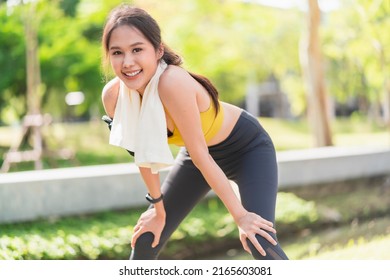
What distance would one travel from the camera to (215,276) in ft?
9.39

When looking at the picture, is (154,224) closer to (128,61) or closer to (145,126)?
(145,126)

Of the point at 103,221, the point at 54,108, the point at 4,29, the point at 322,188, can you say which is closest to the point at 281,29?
the point at 54,108

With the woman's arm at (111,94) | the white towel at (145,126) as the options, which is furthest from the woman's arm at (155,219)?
the woman's arm at (111,94)

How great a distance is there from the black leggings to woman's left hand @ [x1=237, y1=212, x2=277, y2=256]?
0.02m

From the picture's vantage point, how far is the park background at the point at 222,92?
429cm

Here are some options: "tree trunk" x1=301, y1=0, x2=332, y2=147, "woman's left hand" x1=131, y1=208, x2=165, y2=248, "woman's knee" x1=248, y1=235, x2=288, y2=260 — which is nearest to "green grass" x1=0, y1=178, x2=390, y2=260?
"woman's left hand" x1=131, y1=208, x2=165, y2=248

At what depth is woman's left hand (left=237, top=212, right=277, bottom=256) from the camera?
2.10 metres

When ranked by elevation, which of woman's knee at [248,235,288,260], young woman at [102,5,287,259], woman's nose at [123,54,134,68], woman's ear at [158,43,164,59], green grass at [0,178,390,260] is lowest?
green grass at [0,178,390,260]

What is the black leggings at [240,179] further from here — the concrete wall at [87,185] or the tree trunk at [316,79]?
the tree trunk at [316,79]

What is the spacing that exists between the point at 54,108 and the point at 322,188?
23.5 ft

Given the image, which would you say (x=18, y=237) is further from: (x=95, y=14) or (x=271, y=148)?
(x=95, y=14)

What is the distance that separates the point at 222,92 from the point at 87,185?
14499 mm

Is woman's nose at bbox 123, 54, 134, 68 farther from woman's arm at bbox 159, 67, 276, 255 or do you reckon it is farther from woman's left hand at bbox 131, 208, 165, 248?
woman's left hand at bbox 131, 208, 165, 248

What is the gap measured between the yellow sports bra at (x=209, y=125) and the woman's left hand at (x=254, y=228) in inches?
13.7
